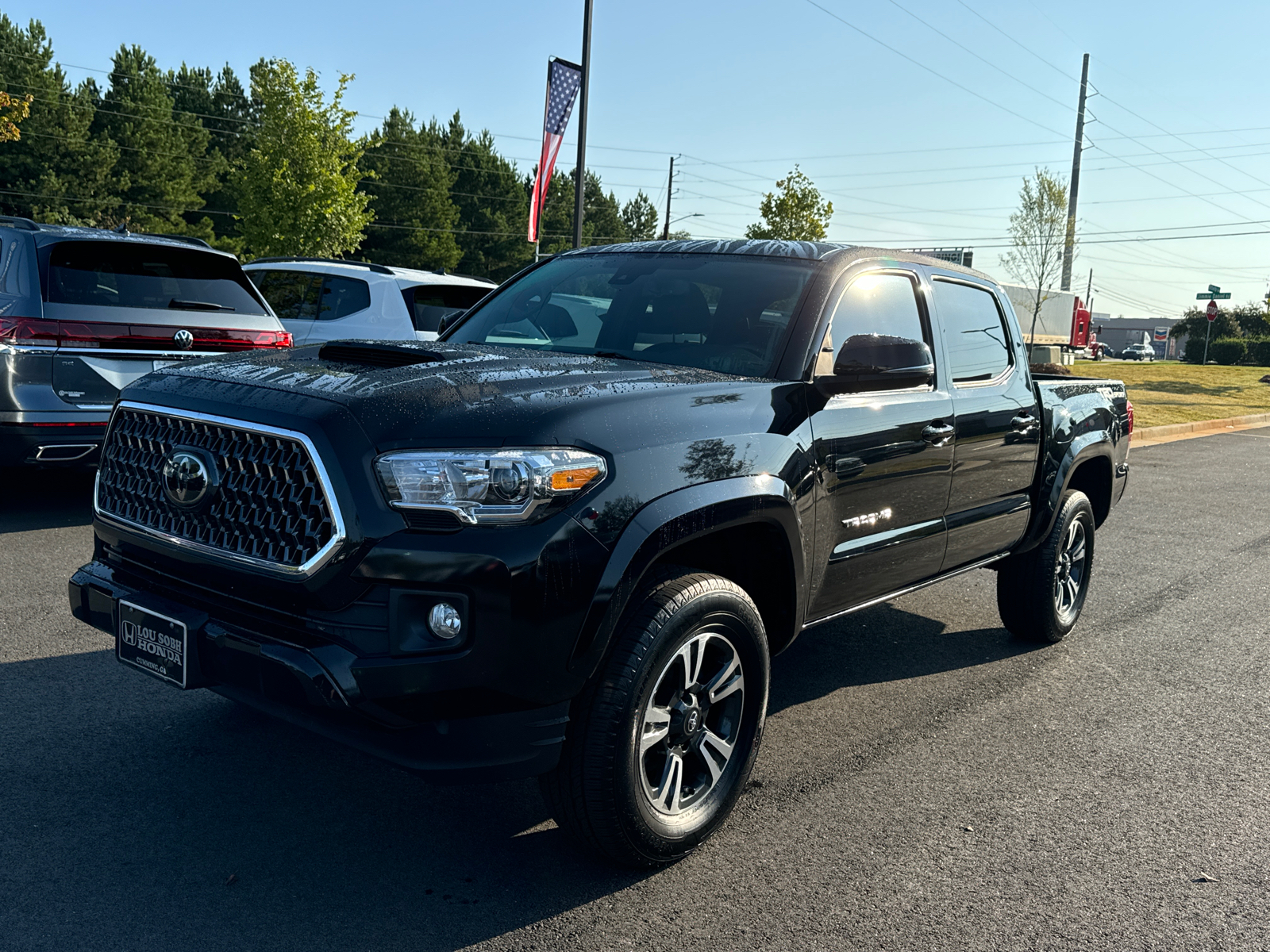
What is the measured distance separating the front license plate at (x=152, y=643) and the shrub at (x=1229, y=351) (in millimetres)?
68344

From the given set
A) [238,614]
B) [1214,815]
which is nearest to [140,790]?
[238,614]

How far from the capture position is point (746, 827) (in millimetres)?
3473

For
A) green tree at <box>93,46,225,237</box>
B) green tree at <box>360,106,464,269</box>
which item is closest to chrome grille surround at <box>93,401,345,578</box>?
green tree at <box>93,46,225,237</box>

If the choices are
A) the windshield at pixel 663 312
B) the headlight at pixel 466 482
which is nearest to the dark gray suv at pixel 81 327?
the windshield at pixel 663 312

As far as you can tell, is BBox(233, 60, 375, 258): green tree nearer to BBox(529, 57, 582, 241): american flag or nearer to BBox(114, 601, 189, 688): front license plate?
BBox(529, 57, 582, 241): american flag

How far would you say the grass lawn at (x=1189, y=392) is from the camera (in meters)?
23.5

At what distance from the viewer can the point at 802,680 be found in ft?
16.3

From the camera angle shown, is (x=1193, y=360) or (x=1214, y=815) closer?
(x=1214, y=815)

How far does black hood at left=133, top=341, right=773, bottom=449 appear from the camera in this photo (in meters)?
2.74

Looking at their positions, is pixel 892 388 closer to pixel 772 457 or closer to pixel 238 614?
pixel 772 457

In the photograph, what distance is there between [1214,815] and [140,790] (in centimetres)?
360

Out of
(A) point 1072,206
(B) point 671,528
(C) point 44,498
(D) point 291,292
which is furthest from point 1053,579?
(A) point 1072,206

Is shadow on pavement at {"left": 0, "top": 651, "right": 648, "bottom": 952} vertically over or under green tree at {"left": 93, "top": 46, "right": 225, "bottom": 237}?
under

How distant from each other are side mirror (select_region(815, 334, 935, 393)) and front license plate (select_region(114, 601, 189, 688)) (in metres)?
2.14
